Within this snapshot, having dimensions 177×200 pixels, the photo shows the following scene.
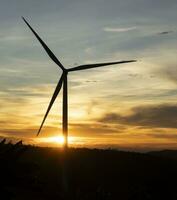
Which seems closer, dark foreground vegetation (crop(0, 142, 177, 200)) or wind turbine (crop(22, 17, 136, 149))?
wind turbine (crop(22, 17, 136, 149))

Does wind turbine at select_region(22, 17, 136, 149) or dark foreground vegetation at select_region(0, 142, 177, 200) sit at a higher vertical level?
wind turbine at select_region(22, 17, 136, 149)

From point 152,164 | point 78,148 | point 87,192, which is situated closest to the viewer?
point 87,192

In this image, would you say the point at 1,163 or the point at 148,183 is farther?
the point at 148,183

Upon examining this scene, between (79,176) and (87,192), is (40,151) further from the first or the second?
(87,192)

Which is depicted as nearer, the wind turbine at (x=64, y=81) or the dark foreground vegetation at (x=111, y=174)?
the wind turbine at (x=64, y=81)

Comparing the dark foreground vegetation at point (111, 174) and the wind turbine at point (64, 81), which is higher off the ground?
the wind turbine at point (64, 81)

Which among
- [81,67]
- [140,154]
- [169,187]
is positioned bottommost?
[140,154]

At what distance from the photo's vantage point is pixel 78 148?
496 feet

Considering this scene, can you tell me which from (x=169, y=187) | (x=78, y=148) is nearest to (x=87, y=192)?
(x=169, y=187)

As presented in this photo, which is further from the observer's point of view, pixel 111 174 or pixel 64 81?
pixel 111 174

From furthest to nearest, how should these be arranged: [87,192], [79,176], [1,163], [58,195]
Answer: [79,176] < [87,192] < [1,163] < [58,195]

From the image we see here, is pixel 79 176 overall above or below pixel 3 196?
below

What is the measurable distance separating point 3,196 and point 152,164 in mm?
121234

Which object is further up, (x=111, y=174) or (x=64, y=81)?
(x=64, y=81)
